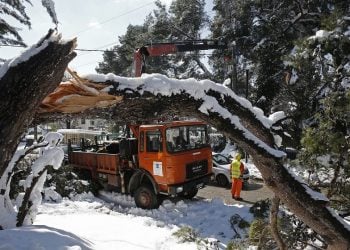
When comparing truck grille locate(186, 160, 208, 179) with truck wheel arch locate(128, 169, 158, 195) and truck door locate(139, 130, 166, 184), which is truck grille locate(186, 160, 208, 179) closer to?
truck door locate(139, 130, 166, 184)

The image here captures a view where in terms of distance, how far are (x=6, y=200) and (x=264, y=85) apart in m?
15.0

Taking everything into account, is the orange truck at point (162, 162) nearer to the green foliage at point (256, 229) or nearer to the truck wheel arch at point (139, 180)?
the truck wheel arch at point (139, 180)

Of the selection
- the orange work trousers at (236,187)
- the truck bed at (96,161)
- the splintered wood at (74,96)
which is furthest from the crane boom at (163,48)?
the splintered wood at (74,96)

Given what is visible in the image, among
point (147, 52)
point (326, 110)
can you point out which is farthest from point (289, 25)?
point (326, 110)

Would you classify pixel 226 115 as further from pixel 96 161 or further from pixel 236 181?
pixel 96 161

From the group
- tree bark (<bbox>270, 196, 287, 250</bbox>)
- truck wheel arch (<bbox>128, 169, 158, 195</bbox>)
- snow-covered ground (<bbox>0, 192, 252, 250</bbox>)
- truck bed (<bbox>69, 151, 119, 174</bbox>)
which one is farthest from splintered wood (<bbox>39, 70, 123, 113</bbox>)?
truck bed (<bbox>69, 151, 119, 174</bbox>)

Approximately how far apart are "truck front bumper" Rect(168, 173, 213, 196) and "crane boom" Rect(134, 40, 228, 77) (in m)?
4.39

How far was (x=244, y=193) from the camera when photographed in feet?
40.9

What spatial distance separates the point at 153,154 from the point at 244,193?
3845 millimetres

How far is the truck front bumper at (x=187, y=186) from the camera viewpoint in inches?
399

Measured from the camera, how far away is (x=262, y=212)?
6.49m

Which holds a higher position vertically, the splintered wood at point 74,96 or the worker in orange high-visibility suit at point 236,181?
the splintered wood at point 74,96

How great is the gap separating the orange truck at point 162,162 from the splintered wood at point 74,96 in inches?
323

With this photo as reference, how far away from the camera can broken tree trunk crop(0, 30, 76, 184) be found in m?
1.58
